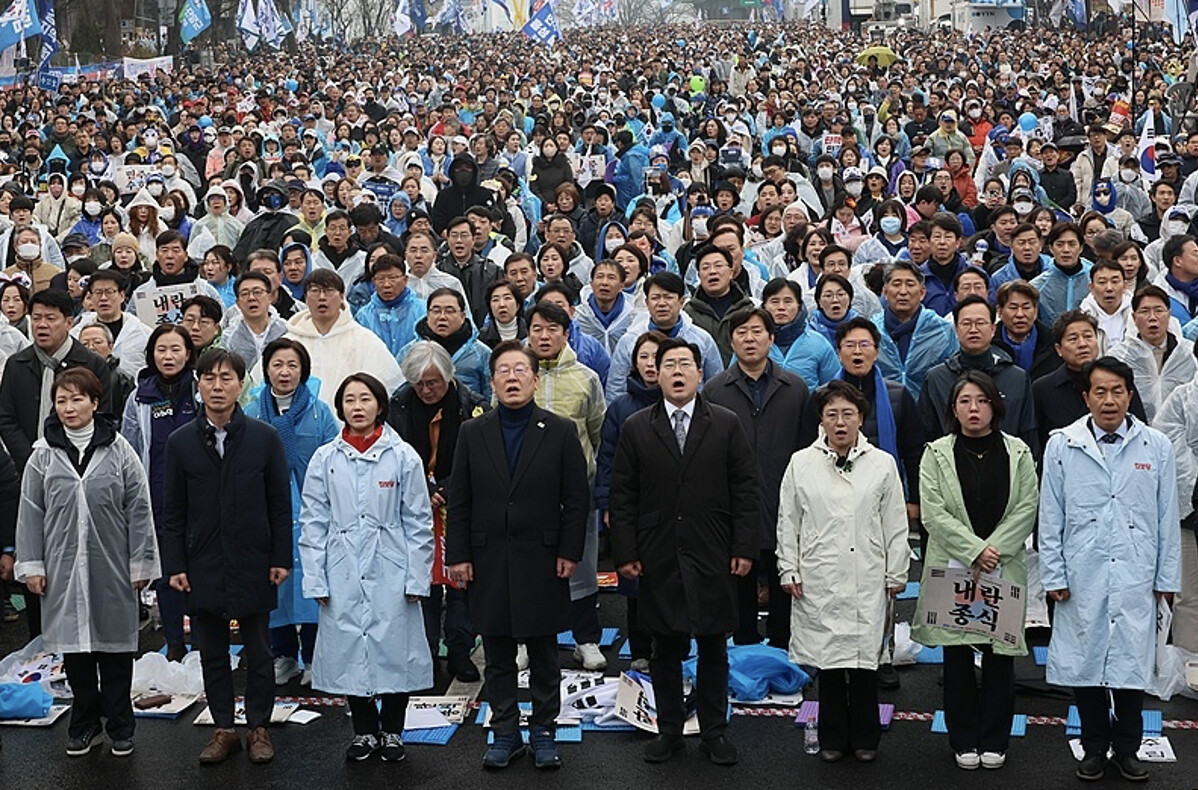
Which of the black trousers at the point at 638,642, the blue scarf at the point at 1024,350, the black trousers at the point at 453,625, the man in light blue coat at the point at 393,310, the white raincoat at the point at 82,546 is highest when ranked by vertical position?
the man in light blue coat at the point at 393,310

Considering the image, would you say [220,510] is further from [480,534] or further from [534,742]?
[534,742]

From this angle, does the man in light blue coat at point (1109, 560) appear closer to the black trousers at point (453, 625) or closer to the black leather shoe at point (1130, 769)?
the black leather shoe at point (1130, 769)

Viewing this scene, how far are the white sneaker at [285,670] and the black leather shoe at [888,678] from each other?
294 cm

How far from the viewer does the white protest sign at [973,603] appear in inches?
292

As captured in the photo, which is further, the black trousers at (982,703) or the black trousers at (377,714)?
the black trousers at (377,714)

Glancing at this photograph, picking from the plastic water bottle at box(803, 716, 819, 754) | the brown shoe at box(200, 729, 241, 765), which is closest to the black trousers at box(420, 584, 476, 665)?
the brown shoe at box(200, 729, 241, 765)

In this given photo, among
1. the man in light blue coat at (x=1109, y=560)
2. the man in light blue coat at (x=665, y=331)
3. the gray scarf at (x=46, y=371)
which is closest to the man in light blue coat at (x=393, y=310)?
the man in light blue coat at (x=665, y=331)

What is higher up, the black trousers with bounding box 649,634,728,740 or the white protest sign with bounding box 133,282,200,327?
the white protest sign with bounding box 133,282,200,327

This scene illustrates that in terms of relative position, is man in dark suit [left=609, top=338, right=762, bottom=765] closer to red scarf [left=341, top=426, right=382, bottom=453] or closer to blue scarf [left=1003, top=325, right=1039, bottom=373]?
red scarf [left=341, top=426, right=382, bottom=453]

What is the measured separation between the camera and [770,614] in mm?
8820

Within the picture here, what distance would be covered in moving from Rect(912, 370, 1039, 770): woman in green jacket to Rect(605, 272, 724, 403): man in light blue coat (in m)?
1.94

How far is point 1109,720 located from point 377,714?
3.19 metres

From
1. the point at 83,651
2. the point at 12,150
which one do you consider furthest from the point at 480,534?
the point at 12,150

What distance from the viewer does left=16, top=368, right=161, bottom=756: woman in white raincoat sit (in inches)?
309
